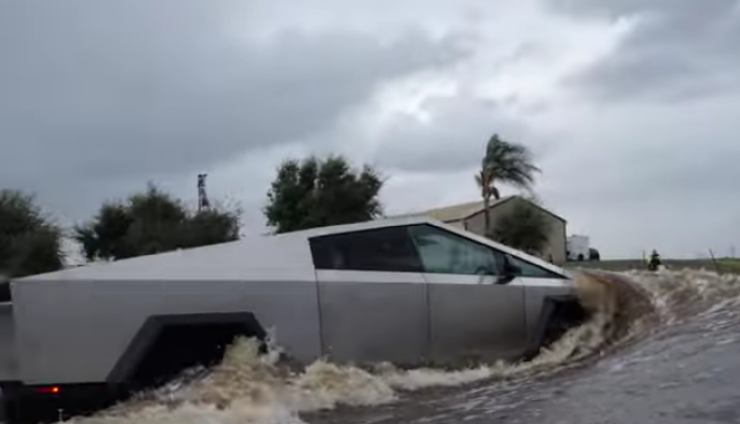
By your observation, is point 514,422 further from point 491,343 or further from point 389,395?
point 491,343

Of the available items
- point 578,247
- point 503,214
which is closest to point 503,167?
point 503,214

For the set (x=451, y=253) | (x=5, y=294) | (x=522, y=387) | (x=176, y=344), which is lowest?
(x=522, y=387)

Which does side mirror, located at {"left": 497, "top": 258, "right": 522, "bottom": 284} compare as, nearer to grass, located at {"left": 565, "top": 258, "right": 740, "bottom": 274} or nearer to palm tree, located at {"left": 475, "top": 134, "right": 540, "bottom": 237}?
grass, located at {"left": 565, "top": 258, "right": 740, "bottom": 274}

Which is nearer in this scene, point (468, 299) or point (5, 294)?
point (5, 294)

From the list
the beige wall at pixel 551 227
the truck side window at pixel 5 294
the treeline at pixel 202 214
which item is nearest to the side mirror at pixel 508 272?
the truck side window at pixel 5 294

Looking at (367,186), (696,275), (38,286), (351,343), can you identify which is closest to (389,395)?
(351,343)

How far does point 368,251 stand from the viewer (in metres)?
7.74

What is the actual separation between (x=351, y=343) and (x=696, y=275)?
162 inches

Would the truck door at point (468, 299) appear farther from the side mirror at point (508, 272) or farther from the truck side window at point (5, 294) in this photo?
the truck side window at point (5, 294)

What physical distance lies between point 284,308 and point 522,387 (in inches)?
67.4

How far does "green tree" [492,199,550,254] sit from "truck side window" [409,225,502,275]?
35.8 meters

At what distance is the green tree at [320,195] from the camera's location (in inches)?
1581

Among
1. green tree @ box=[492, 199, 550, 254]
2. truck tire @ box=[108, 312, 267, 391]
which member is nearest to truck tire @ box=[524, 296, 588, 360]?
truck tire @ box=[108, 312, 267, 391]

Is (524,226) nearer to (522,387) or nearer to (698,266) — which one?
(698,266)
